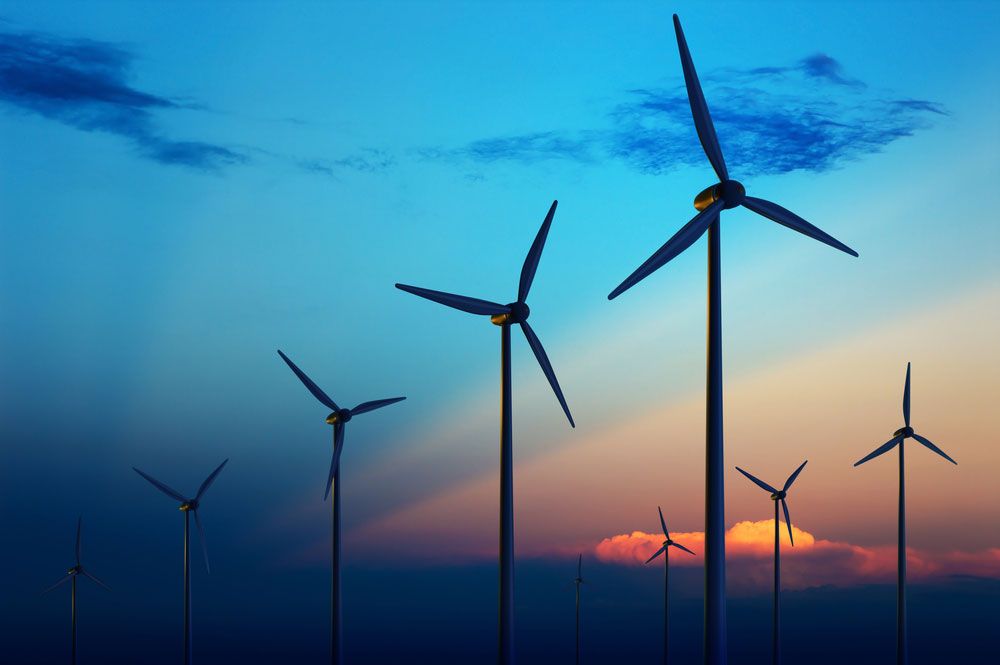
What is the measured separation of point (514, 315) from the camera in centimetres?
5862

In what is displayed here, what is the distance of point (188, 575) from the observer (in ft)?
345

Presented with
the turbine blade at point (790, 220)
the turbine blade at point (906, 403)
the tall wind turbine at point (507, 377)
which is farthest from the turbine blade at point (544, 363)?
the turbine blade at point (906, 403)

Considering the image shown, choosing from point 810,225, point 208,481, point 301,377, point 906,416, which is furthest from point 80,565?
point 810,225

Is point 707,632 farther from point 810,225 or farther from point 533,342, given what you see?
point 533,342

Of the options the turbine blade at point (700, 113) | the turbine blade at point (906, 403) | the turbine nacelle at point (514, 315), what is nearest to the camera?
the turbine blade at point (700, 113)

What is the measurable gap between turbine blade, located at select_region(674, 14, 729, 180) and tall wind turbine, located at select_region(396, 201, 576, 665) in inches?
608

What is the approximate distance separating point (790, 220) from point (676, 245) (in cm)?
750

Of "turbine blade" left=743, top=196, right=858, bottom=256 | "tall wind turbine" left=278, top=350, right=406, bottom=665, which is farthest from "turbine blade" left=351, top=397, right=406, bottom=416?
"turbine blade" left=743, top=196, right=858, bottom=256

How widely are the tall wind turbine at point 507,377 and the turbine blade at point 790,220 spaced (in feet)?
49.6

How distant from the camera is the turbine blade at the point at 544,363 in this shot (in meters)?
59.9

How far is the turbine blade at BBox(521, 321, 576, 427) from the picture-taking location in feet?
197

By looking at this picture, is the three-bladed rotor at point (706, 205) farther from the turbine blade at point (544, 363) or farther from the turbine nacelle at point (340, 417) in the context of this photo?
the turbine nacelle at point (340, 417)

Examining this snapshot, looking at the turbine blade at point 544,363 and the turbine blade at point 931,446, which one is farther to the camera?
the turbine blade at point 931,446

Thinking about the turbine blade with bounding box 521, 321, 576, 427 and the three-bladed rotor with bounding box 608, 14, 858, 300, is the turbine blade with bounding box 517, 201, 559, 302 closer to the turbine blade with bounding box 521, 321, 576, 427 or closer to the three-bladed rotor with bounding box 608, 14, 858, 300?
the turbine blade with bounding box 521, 321, 576, 427
